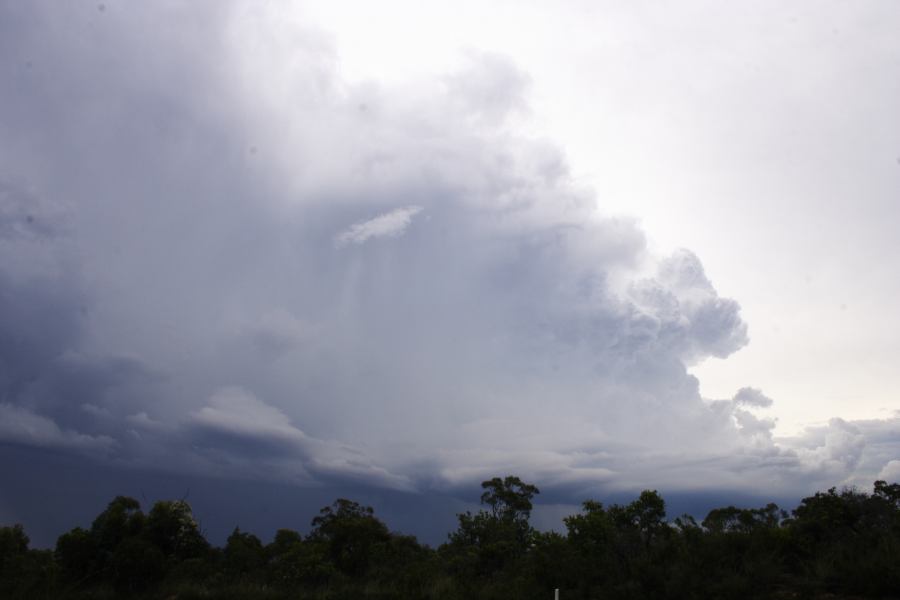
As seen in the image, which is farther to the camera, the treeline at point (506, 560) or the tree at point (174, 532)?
the tree at point (174, 532)

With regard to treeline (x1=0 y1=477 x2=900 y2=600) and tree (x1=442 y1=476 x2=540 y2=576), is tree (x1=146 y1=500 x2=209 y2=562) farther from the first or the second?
tree (x1=442 y1=476 x2=540 y2=576)

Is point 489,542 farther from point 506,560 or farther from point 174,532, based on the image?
point 174,532

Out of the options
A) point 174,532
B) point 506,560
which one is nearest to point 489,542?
point 506,560

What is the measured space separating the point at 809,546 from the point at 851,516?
2.14 meters

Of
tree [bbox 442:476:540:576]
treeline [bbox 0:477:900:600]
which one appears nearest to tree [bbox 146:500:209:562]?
treeline [bbox 0:477:900:600]

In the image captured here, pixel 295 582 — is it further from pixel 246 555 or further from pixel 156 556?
pixel 246 555

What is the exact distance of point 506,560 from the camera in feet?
78.8

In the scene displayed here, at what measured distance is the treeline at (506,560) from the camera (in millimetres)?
13938

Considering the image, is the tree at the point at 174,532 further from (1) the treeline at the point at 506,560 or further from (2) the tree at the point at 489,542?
(2) the tree at the point at 489,542

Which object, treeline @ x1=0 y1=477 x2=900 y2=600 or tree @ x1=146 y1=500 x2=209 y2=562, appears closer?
treeline @ x1=0 y1=477 x2=900 y2=600

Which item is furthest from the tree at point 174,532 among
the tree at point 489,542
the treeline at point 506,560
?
the tree at point 489,542

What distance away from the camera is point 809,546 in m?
15.9

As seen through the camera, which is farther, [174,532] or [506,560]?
[174,532]

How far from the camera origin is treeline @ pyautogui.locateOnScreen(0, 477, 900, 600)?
45.7ft
